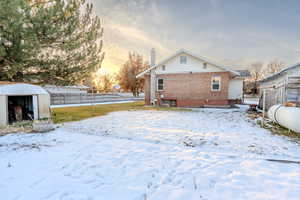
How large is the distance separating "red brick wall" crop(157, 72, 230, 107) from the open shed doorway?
444 inches

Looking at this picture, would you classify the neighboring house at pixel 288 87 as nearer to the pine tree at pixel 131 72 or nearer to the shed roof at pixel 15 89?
the shed roof at pixel 15 89

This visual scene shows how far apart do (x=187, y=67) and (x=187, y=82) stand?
1584 millimetres

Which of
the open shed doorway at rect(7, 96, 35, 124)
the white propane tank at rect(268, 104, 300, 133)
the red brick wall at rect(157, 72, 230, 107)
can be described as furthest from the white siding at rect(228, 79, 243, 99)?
the open shed doorway at rect(7, 96, 35, 124)

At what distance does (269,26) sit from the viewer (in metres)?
12.1

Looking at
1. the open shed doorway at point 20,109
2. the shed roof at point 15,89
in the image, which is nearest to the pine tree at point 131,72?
the open shed doorway at point 20,109

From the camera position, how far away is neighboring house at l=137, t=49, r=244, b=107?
13.6 meters


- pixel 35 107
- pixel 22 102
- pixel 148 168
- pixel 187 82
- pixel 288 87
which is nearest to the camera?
pixel 148 168

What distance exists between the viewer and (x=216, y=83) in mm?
13789

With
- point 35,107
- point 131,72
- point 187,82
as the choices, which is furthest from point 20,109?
point 131,72

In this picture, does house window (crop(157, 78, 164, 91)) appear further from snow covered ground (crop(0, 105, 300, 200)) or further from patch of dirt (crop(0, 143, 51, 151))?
patch of dirt (crop(0, 143, 51, 151))

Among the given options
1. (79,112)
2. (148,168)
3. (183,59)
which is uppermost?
(183,59)

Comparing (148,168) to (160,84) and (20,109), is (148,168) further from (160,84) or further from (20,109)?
(160,84)

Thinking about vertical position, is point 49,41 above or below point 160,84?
above

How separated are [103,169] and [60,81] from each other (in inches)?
340
